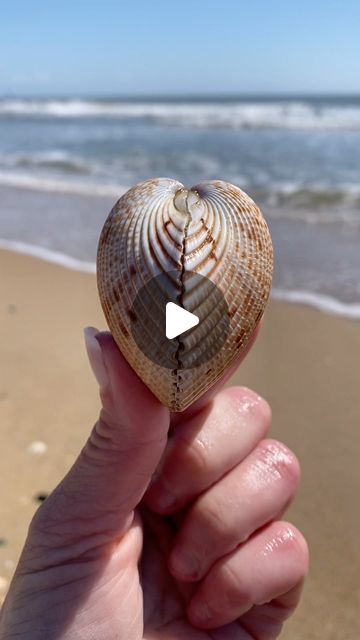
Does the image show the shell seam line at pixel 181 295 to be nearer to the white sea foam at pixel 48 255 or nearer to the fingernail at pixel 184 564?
the fingernail at pixel 184 564

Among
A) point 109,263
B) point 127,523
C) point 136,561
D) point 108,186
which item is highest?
point 109,263

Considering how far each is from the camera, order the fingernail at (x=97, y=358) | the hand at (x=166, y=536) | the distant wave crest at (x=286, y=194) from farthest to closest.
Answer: the distant wave crest at (x=286, y=194)
the hand at (x=166, y=536)
the fingernail at (x=97, y=358)

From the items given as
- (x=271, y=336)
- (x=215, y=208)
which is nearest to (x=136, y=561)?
(x=215, y=208)

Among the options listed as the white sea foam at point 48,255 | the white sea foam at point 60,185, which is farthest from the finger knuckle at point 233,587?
the white sea foam at point 60,185

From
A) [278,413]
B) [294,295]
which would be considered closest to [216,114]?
[294,295]

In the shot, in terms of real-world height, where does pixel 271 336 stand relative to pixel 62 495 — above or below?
below

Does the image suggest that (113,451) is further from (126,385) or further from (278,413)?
(278,413)

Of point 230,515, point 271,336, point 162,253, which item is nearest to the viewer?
point 162,253

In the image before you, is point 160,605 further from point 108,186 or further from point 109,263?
point 108,186
